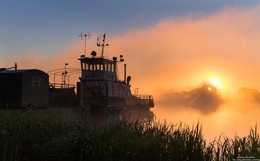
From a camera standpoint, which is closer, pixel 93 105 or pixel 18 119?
pixel 18 119

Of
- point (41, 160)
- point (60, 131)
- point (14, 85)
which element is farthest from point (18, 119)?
point (14, 85)

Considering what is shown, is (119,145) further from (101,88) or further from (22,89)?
(101,88)

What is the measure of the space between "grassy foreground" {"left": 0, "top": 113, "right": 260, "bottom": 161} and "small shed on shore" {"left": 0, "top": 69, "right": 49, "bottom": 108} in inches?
794

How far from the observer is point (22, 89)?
28453 millimetres

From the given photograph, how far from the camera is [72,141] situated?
26.2 ft

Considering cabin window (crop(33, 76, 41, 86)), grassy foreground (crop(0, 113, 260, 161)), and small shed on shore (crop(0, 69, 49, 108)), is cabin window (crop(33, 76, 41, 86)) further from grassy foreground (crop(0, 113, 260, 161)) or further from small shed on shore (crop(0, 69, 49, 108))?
grassy foreground (crop(0, 113, 260, 161))

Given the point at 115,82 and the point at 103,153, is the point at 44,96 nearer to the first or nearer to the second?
the point at 115,82

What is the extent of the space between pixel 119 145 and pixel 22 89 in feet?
73.1

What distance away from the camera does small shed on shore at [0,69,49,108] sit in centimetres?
2841

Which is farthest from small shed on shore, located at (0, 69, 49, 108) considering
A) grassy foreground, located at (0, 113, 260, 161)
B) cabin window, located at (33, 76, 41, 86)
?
grassy foreground, located at (0, 113, 260, 161)

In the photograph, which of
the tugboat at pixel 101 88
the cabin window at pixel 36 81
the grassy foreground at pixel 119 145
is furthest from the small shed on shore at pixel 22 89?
the grassy foreground at pixel 119 145

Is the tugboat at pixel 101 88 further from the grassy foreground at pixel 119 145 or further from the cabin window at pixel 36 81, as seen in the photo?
the grassy foreground at pixel 119 145

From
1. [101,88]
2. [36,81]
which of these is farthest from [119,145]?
[101,88]

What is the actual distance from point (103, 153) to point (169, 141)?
1.60 meters
